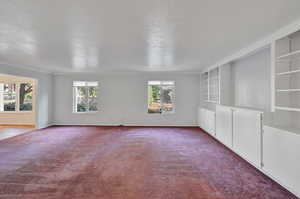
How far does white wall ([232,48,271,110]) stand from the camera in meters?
4.16

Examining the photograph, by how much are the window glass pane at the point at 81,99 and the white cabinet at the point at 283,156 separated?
25.1 feet

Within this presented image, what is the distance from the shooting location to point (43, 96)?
26.6 ft

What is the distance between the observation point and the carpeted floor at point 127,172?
2.72 metres

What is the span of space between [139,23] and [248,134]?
9.93ft

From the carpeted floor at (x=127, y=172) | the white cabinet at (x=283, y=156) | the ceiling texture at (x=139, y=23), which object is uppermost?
the ceiling texture at (x=139, y=23)

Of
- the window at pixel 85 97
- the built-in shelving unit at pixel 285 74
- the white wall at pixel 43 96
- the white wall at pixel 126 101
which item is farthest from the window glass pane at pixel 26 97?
the built-in shelving unit at pixel 285 74

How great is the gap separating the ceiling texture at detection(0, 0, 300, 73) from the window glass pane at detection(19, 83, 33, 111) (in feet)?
17.8

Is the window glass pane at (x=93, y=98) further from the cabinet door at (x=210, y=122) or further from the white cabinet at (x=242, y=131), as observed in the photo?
the white cabinet at (x=242, y=131)

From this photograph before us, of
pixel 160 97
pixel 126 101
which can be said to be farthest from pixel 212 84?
pixel 126 101

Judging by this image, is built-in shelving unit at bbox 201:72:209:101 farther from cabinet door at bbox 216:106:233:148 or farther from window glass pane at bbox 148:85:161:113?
cabinet door at bbox 216:106:233:148

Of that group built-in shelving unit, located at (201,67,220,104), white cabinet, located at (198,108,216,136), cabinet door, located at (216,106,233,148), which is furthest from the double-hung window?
cabinet door, located at (216,106,233,148)

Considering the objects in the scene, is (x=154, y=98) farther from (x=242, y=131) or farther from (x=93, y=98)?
(x=242, y=131)

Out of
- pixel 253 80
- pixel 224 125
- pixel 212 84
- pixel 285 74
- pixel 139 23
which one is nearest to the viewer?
pixel 139 23

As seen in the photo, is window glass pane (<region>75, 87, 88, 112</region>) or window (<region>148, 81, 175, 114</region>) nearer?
window (<region>148, 81, 175, 114</region>)
